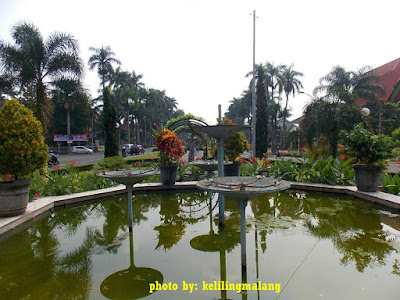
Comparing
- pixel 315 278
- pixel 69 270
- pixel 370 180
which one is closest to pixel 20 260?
pixel 69 270

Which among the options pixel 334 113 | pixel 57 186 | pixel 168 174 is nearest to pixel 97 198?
pixel 57 186

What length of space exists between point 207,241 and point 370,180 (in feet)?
16.0

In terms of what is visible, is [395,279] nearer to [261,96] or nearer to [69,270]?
[69,270]

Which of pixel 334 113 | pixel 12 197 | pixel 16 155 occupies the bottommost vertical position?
pixel 12 197

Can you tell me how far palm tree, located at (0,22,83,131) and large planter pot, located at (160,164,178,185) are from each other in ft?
25.2

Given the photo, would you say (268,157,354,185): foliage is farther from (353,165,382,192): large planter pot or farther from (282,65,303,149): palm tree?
(282,65,303,149): palm tree

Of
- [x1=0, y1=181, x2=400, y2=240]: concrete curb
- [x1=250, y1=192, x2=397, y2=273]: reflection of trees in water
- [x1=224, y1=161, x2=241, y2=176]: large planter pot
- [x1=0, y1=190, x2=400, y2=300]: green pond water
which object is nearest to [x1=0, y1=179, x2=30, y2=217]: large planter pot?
[x1=0, y1=181, x2=400, y2=240]: concrete curb

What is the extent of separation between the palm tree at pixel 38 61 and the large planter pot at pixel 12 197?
8555 millimetres

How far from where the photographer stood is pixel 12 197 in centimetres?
518

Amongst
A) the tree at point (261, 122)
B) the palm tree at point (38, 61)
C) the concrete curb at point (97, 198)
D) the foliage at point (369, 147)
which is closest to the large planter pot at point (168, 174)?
the concrete curb at point (97, 198)

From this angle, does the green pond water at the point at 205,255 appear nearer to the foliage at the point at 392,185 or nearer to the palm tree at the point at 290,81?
the foliage at the point at 392,185

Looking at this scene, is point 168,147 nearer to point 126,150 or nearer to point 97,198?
point 97,198

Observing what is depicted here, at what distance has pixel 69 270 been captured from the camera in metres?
3.51

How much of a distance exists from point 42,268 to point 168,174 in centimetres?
515
